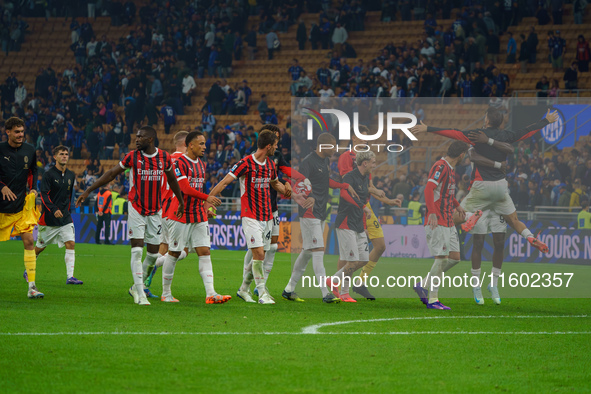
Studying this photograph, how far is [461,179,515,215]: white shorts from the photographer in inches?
453

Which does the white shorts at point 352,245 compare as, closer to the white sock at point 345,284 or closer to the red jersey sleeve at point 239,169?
the white sock at point 345,284

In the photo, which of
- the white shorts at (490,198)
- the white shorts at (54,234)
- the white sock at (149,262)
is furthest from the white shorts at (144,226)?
the white shorts at (490,198)

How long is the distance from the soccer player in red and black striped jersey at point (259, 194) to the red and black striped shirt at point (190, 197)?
1.64ft

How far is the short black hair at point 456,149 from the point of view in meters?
11.2

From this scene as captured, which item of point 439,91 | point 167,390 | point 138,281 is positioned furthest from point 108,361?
point 439,91

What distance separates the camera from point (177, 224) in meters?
10.8

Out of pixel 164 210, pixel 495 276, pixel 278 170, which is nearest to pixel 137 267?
pixel 164 210

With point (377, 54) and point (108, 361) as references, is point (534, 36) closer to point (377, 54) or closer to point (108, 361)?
point (377, 54)

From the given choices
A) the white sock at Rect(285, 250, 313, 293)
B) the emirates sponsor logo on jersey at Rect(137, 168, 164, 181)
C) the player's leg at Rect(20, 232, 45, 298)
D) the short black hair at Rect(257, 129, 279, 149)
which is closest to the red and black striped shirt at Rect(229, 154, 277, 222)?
the short black hair at Rect(257, 129, 279, 149)

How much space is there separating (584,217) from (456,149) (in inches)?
153

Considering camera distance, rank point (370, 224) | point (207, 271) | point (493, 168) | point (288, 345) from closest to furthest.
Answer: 1. point (288, 345)
2. point (207, 271)
3. point (493, 168)
4. point (370, 224)

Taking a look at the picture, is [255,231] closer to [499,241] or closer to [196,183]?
[196,183]

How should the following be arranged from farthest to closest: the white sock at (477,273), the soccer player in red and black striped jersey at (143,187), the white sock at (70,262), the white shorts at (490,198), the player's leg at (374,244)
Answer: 1. the white sock at (70,262)
2. the player's leg at (374,244)
3. the white sock at (477,273)
4. the white shorts at (490,198)
5. the soccer player in red and black striped jersey at (143,187)

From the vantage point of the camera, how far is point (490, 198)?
37.9 feet
